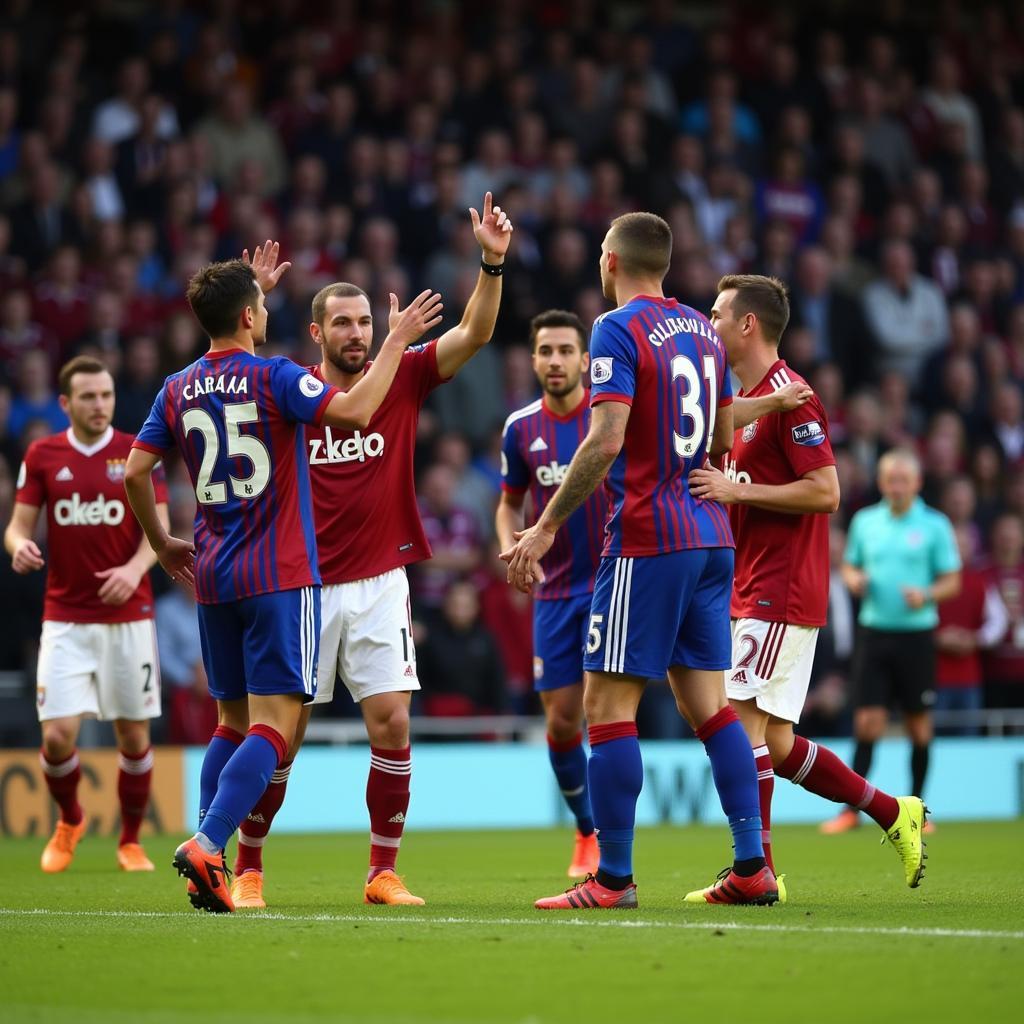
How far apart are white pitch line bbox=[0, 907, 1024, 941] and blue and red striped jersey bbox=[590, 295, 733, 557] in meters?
1.41

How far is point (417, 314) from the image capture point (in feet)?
24.6

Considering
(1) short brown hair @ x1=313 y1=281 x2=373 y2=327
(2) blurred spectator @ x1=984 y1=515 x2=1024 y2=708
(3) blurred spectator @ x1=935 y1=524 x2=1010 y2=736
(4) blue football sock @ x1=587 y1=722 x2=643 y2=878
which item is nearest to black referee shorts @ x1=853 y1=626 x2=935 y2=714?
(3) blurred spectator @ x1=935 y1=524 x2=1010 y2=736

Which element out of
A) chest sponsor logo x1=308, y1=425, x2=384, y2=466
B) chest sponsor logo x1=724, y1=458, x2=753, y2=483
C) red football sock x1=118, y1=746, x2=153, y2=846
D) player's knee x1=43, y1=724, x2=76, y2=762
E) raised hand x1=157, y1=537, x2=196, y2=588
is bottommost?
red football sock x1=118, y1=746, x2=153, y2=846

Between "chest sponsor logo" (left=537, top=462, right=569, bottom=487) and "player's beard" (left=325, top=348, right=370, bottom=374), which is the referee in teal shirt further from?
"player's beard" (left=325, top=348, right=370, bottom=374)

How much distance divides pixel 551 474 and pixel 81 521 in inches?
109

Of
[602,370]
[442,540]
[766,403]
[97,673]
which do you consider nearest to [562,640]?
[766,403]

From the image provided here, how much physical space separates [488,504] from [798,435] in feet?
29.7

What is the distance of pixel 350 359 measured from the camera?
8.27m

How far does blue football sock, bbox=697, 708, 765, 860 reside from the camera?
737cm

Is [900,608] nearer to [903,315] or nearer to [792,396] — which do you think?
[792,396]

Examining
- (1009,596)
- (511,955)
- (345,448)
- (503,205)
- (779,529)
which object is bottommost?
(511,955)

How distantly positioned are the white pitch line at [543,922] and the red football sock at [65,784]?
2.90m

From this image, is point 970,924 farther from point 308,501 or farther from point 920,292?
point 920,292

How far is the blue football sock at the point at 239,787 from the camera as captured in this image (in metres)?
7.08
